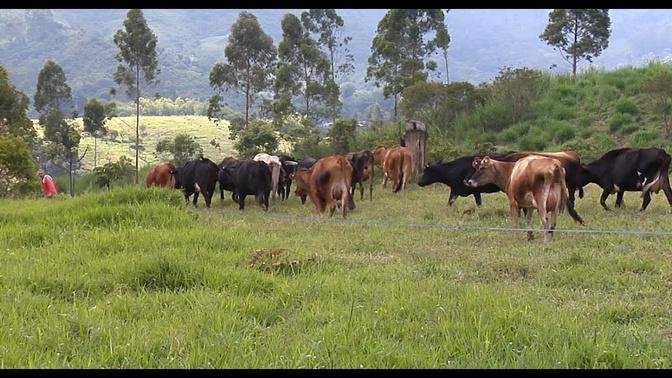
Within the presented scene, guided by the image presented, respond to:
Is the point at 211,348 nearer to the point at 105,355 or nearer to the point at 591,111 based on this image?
the point at 105,355

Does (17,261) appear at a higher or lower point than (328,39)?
lower

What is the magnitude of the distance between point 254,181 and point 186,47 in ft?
373

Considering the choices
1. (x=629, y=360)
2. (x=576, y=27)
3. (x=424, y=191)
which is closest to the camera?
(x=629, y=360)

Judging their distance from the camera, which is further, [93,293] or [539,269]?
[539,269]

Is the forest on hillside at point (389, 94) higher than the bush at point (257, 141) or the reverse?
higher

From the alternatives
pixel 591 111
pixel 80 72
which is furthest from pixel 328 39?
pixel 80 72

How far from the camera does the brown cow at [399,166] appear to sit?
50.7ft

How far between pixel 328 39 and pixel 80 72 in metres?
51.3

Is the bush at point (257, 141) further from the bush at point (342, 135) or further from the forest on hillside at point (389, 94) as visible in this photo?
the bush at point (342, 135)

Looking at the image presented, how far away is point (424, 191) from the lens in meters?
15.2

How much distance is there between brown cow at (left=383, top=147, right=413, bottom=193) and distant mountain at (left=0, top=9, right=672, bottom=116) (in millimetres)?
35867

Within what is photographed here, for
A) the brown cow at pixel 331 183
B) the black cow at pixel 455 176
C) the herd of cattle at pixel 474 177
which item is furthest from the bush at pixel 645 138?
the brown cow at pixel 331 183

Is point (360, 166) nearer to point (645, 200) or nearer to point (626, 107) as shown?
point (645, 200)

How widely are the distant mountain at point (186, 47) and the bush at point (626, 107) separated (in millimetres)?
30646
